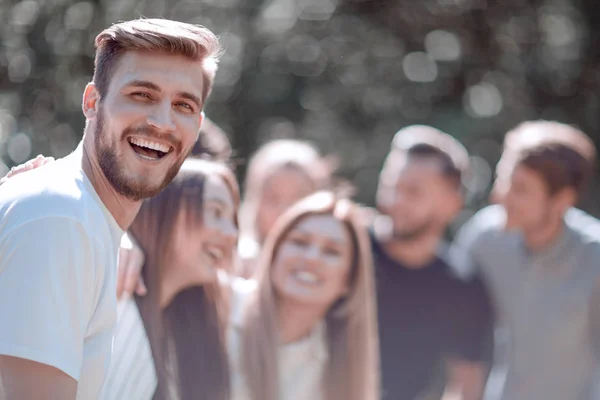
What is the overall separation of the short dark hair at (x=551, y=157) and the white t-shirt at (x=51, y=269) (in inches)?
149

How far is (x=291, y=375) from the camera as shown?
3643 mm

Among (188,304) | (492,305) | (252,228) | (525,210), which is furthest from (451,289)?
(188,304)

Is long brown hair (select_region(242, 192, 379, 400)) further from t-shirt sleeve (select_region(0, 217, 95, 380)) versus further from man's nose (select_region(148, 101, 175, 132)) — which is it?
t-shirt sleeve (select_region(0, 217, 95, 380))

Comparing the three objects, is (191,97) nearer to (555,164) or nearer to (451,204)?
(451,204)

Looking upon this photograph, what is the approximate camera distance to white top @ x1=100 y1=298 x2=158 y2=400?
8.07 feet

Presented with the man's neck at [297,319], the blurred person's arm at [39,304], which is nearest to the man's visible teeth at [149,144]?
the blurred person's arm at [39,304]

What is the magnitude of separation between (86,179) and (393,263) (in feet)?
10.6

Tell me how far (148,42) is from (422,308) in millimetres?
3293

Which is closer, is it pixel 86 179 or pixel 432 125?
pixel 86 179

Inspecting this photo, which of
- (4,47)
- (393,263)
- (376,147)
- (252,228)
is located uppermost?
(4,47)

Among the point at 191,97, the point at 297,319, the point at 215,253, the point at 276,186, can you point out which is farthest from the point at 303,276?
the point at 191,97

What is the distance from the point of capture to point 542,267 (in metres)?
5.10

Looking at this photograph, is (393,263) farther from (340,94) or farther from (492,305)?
(340,94)

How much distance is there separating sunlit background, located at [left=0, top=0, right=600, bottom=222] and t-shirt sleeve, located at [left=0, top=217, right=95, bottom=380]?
8.46 meters
